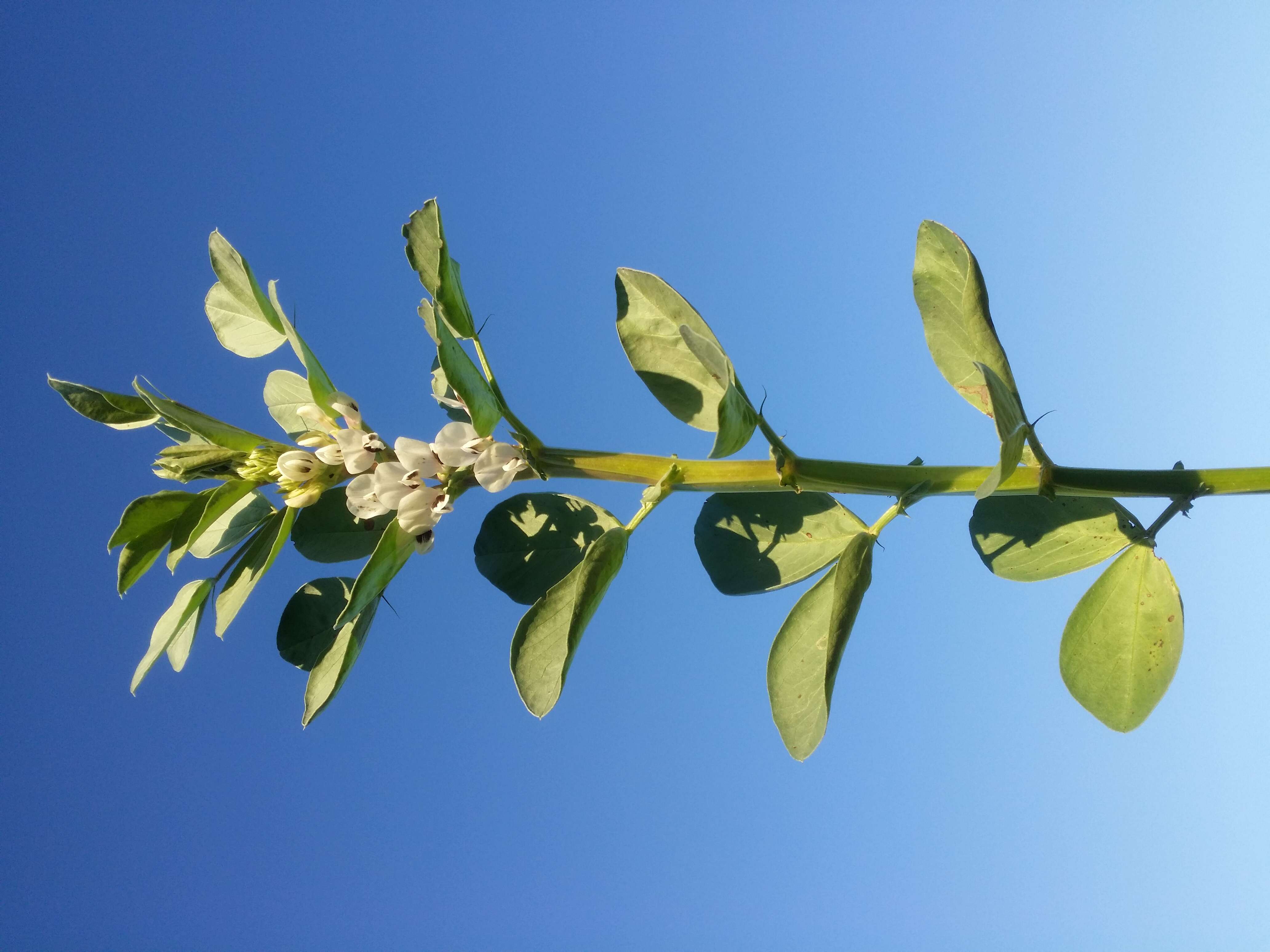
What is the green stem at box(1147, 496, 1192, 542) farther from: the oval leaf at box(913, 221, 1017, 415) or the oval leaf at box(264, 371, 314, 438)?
the oval leaf at box(264, 371, 314, 438)

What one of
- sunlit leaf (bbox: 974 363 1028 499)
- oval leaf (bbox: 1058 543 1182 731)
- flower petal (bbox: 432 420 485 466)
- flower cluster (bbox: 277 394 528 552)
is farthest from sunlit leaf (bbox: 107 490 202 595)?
oval leaf (bbox: 1058 543 1182 731)

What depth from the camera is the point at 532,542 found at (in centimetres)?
166

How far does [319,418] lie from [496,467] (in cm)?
33

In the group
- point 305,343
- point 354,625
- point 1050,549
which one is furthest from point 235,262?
point 1050,549

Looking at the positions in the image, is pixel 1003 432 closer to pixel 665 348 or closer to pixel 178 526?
pixel 665 348

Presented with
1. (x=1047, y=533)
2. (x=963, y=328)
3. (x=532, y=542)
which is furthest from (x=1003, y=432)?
(x=532, y=542)

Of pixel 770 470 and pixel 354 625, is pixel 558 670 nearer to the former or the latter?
pixel 354 625

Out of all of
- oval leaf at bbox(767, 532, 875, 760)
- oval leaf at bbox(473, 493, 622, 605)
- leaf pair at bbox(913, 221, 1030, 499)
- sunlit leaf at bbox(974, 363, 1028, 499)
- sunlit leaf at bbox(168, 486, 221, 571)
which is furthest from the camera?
oval leaf at bbox(473, 493, 622, 605)

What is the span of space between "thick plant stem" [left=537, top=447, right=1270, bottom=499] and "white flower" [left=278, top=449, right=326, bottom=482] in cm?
38

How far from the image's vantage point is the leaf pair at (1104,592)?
1.58m

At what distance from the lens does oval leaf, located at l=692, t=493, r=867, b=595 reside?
160 cm

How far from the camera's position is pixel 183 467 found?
1.44 meters

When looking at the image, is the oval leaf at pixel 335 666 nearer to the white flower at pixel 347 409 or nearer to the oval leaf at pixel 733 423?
the white flower at pixel 347 409

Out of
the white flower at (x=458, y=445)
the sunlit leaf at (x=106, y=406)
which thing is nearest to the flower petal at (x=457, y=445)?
the white flower at (x=458, y=445)
